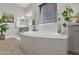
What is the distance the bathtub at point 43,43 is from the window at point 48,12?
0.78ft

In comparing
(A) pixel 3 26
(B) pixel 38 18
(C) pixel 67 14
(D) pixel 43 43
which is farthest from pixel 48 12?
(A) pixel 3 26

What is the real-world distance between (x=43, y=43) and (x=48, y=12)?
1.83ft

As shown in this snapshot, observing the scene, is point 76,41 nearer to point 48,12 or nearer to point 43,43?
point 43,43

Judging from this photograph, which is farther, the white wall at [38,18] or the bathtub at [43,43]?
the white wall at [38,18]

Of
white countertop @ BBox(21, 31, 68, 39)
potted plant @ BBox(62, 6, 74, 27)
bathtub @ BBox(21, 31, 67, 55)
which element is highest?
potted plant @ BBox(62, 6, 74, 27)

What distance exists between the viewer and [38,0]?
2.28 meters

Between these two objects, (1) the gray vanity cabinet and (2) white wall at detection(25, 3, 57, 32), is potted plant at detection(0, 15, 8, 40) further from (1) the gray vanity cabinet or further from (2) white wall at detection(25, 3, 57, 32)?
(1) the gray vanity cabinet

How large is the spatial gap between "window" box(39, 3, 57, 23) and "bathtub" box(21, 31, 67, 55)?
0.78ft

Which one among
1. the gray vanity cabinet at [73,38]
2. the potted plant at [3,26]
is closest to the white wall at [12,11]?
the potted plant at [3,26]

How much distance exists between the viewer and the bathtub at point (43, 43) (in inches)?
84.4

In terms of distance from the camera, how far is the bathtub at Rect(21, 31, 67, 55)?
214cm

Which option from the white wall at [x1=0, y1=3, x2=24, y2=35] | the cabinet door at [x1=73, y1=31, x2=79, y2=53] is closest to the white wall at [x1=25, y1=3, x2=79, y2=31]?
the white wall at [x1=0, y1=3, x2=24, y2=35]

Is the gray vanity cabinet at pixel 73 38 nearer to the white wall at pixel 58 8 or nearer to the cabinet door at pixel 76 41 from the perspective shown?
the cabinet door at pixel 76 41
